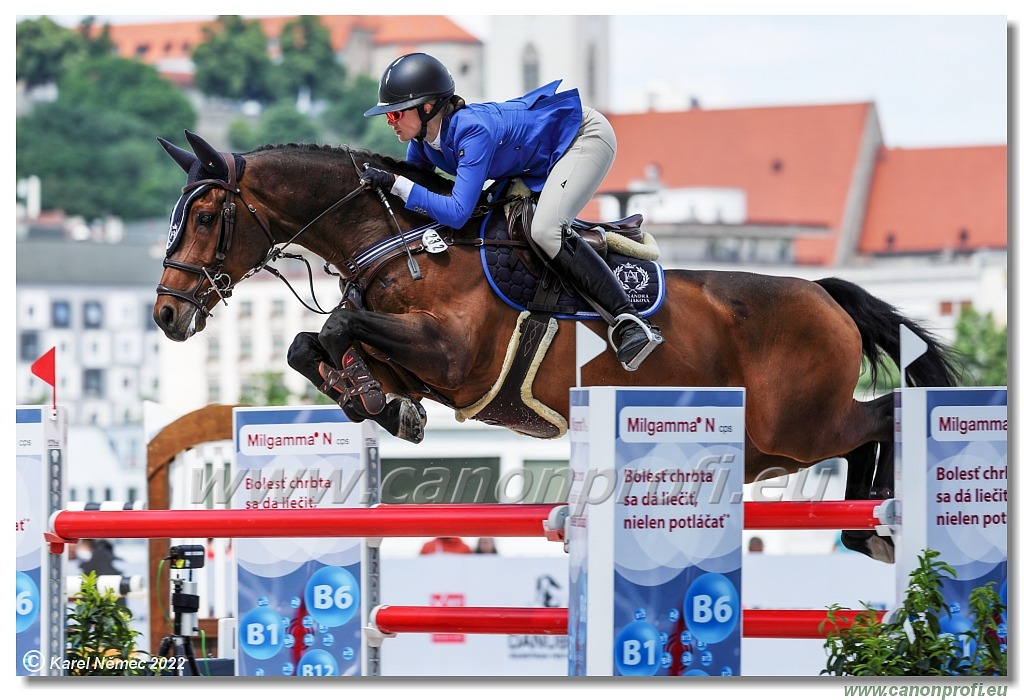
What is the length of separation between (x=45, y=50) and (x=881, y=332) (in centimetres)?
8390

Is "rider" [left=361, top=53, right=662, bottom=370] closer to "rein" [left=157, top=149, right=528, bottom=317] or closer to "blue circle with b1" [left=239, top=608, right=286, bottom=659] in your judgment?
"rein" [left=157, top=149, right=528, bottom=317]

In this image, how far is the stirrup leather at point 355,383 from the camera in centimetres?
404

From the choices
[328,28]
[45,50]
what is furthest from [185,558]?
[328,28]

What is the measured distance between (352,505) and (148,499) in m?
1.82

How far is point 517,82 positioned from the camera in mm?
69938

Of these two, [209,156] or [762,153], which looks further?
[762,153]

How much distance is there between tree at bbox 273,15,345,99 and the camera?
277 feet

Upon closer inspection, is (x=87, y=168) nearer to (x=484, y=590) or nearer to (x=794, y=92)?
(x=794, y=92)

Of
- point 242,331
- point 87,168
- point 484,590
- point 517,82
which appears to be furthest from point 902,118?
point 484,590

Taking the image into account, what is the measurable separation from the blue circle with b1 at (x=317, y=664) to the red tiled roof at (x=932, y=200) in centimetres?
5598

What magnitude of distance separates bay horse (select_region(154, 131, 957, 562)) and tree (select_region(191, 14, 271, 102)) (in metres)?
84.0

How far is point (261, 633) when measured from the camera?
4918 millimetres

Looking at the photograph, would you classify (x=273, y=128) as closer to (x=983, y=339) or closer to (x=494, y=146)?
(x=983, y=339)

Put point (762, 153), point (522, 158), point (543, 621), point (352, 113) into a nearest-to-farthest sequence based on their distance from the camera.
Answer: point (543, 621) → point (522, 158) → point (762, 153) → point (352, 113)
